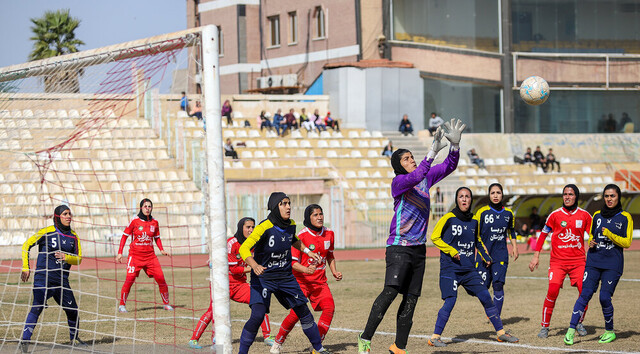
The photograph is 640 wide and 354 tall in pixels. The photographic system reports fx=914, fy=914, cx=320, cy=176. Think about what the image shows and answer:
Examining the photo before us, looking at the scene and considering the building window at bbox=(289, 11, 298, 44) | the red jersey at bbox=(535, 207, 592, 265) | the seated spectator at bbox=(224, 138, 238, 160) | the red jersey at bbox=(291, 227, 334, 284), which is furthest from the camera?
the building window at bbox=(289, 11, 298, 44)

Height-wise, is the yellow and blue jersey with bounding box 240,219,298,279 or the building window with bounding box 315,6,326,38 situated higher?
the building window with bounding box 315,6,326,38

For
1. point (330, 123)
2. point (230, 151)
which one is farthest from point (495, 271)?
point (330, 123)

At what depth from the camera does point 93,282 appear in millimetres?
20234

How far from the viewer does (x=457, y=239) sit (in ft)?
37.0

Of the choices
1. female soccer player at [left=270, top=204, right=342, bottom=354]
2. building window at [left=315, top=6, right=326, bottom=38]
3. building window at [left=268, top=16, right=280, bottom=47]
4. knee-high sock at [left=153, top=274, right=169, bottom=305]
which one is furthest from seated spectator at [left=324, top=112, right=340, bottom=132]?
female soccer player at [left=270, top=204, right=342, bottom=354]

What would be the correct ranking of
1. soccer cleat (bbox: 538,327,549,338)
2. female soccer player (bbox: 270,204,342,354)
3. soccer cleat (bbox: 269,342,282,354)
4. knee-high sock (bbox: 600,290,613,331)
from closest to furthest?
soccer cleat (bbox: 269,342,282,354), female soccer player (bbox: 270,204,342,354), knee-high sock (bbox: 600,290,613,331), soccer cleat (bbox: 538,327,549,338)

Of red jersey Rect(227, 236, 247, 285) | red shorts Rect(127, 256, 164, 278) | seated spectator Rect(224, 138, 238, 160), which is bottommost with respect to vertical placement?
red shorts Rect(127, 256, 164, 278)

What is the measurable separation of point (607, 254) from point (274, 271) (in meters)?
4.23

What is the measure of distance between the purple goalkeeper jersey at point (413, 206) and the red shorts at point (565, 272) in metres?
2.80

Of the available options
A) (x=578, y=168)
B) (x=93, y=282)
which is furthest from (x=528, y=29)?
(x=93, y=282)

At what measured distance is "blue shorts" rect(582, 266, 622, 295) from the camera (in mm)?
11016

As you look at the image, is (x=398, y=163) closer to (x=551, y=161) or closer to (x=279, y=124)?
(x=279, y=124)

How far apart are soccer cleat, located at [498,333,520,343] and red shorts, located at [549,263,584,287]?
38.9 inches

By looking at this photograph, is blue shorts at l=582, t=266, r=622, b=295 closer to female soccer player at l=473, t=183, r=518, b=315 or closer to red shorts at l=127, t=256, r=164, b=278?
female soccer player at l=473, t=183, r=518, b=315
